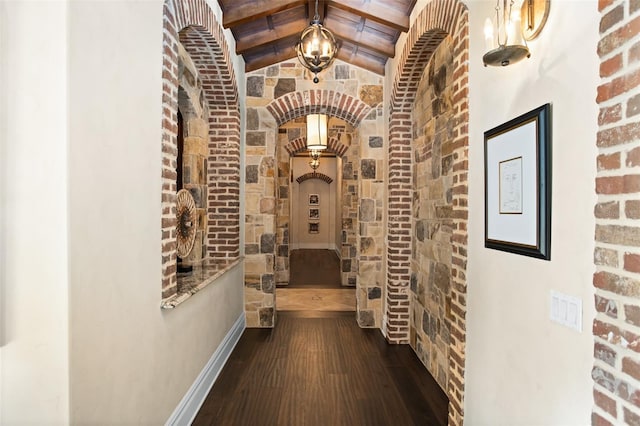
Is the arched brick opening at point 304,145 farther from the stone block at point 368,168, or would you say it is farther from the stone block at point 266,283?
the stone block at point 266,283

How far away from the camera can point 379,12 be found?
10.6 ft

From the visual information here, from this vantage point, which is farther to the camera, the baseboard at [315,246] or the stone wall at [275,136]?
the baseboard at [315,246]

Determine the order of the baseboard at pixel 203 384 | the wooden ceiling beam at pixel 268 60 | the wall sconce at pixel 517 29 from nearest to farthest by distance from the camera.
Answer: the wall sconce at pixel 517 29, the baseboard at pixel 203 384, the wooden ceiling beam at pixel 268 60

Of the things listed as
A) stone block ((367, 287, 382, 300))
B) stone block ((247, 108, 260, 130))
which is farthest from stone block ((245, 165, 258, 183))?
stone block ((367, 287, 382, 300))

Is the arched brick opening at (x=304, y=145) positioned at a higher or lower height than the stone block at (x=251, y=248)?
higher

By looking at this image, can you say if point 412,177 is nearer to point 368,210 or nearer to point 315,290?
point 368,210

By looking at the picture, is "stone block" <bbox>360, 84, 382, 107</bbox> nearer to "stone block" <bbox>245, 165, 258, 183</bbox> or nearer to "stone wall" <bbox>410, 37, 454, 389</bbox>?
"stone wall" <bbox>410, 37, 454, 389</bbox>

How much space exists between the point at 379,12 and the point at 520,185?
239 cm

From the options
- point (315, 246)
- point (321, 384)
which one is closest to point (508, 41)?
point (321, 384)

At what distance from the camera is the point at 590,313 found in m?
1.18

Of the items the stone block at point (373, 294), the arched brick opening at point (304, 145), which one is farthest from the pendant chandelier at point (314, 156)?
the stone block at point (373, 294)

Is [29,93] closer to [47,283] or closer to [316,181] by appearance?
[47,283]

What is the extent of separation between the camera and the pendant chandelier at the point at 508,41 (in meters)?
1.45

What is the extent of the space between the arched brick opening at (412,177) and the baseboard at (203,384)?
5.54 ft
